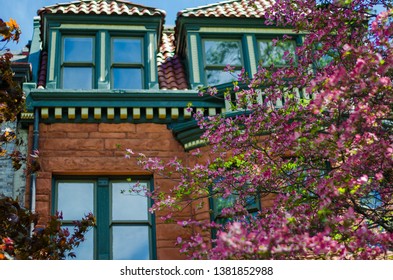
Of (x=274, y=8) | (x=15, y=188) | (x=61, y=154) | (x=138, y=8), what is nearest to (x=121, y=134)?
(x=61, y=154)

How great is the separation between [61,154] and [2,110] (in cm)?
445

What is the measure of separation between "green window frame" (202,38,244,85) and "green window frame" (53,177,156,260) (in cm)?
311

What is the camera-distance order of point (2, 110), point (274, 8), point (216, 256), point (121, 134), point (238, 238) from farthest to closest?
point (121, 134), point (274, 8), point (2, 110), point (216, 256), point (238, 238)

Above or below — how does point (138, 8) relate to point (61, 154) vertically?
above

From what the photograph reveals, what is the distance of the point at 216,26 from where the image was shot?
51.0 feet

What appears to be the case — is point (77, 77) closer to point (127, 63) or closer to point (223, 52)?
point (127, 63)

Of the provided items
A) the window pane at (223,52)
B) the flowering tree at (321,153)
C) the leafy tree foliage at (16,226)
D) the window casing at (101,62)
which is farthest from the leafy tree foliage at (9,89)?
the window pane at (223,52)

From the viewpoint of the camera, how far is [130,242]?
12727mm

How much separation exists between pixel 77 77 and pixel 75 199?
3065 millimetres

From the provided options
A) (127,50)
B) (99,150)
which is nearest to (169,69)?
(127,50)

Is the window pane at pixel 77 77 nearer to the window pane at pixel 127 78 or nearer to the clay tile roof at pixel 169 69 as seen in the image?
the window pane at pixel 127 78

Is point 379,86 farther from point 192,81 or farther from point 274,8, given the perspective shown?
point 192,81

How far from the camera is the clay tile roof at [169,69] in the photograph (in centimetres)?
1486

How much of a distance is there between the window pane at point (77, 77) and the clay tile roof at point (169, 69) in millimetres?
1580
